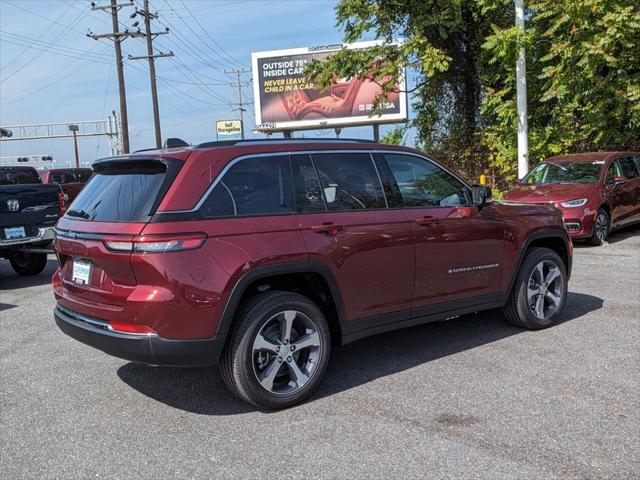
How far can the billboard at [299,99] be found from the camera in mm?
34188

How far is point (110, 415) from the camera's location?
408cm

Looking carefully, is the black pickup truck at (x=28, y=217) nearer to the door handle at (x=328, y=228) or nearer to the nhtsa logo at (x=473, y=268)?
the door handle at (x=328, y=228)

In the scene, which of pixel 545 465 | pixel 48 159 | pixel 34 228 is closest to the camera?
pixel 545 465

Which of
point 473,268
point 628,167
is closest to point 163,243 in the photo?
point 473,268

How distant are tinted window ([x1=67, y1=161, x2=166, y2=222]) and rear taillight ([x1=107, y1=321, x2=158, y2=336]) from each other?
26.0 inches

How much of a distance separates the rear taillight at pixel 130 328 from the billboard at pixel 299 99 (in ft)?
103

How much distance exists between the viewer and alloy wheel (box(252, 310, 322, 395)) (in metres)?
4.03

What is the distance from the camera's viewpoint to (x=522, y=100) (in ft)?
47.1

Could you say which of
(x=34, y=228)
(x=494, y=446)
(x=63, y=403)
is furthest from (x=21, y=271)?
(x=494, y=446)

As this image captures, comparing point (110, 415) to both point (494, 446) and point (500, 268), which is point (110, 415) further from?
point (500, 268)

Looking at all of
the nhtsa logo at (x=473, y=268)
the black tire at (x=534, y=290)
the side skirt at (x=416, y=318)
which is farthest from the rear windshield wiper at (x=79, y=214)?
the black tire at (x=534, y=290)

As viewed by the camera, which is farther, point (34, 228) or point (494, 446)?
point (34, 228)

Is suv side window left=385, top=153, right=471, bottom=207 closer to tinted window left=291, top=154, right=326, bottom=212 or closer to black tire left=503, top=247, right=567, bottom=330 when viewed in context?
tinted window left=291, top=154, right=326, bottom=212

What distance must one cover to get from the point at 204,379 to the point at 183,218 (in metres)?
1.58
